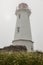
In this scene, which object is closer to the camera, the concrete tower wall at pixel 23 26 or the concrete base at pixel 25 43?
the concrete base at pixel 25 43

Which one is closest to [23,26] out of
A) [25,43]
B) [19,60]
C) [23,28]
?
[23,28]

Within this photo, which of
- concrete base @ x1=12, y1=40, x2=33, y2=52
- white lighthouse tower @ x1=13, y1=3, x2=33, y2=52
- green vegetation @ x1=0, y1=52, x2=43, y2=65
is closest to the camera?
green vegetation @ x1=0, y1=52, x2=43, y2=65

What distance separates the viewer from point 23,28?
25.9 m

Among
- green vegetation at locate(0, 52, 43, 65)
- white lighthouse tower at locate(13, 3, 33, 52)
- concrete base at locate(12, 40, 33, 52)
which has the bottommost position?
green vegetation at locate(0, 52, 43, 65)

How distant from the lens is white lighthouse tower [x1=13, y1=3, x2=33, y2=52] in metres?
24.8

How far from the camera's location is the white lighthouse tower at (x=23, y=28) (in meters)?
24.8

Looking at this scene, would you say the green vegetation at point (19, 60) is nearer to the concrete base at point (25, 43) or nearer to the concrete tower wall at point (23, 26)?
the concrete base at point (25, 43)

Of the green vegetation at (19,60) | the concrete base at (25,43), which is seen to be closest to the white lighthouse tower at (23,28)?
the concrete base at (25,43)

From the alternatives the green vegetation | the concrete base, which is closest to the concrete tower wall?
the concrete base

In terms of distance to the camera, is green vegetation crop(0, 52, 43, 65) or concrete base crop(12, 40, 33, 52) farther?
concrete base crop(12, 40, 33, 52)

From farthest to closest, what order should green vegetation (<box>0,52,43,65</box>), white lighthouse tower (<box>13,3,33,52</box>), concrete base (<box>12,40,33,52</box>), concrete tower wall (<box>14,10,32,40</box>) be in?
concrete tower wall (<box>14,10,32,40</box>), white lighthouse tower (<box>13,3,33,52</box>), concrete base (<box>12,40,33,52</box>), green vegetation (<box>0,52,43,65</box>)

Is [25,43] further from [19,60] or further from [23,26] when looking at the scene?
[19,60]

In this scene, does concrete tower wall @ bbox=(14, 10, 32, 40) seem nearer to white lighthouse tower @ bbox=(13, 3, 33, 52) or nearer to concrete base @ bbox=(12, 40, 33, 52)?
white lighthouse tower @ bbox=(13, 3, 33, 52)

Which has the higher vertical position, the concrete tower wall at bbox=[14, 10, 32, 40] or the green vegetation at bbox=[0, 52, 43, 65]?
the concrete tower wall at bbox=[14, 10, 32, 40]
